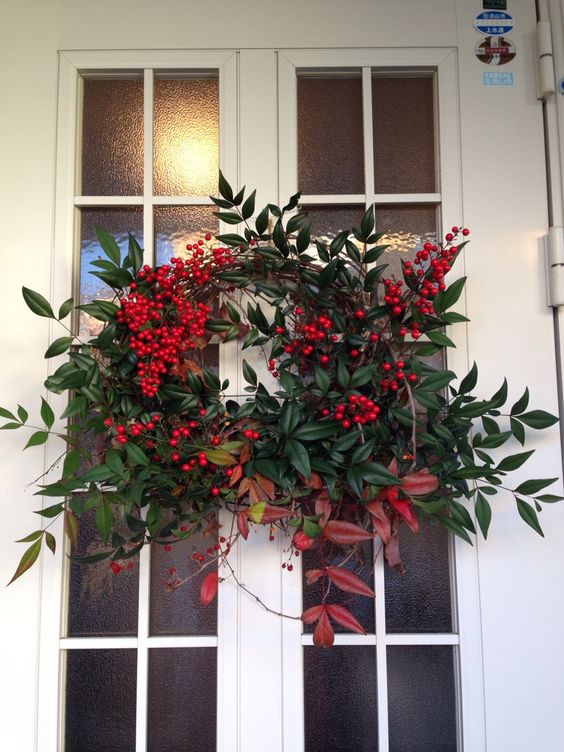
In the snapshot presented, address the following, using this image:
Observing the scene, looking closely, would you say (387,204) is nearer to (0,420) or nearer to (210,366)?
(210,366)

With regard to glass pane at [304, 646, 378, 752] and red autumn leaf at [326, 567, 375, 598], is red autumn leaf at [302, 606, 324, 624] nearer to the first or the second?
red autumn leaf at [326, 567, 375, 598]

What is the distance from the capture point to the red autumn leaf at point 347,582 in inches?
37.7

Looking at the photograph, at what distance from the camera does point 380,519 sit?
3.15 ft

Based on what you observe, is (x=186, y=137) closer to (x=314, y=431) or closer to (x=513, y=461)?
(x=314, y=431)

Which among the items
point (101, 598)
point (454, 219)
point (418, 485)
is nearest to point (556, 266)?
point (454, 219)

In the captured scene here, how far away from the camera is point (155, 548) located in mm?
1129

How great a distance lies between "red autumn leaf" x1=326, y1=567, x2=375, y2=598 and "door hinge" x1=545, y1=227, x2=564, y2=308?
2.13 feet

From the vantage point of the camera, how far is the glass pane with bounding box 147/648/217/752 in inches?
43.1

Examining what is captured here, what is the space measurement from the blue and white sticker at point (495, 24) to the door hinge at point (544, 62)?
6 centimetres

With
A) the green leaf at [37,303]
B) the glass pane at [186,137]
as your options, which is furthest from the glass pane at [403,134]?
the green leaf at [37,303]

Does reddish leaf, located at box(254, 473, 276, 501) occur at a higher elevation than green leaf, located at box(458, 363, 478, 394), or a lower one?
lower

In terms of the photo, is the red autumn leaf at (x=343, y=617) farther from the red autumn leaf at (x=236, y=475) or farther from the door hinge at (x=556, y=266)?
the door hinge at (x=556, y=266)

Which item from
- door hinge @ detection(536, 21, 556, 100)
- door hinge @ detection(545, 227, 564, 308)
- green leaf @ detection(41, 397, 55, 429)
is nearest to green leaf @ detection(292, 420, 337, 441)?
green leaf @ detection(41, 397, 55, 429)

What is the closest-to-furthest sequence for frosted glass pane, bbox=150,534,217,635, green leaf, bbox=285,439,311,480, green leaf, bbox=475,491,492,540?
green leaf, bbox=285,439,311,480 → green leaf, bbox=475,491,492,540 → frosted glass pane, bbox=150,534,217,635
